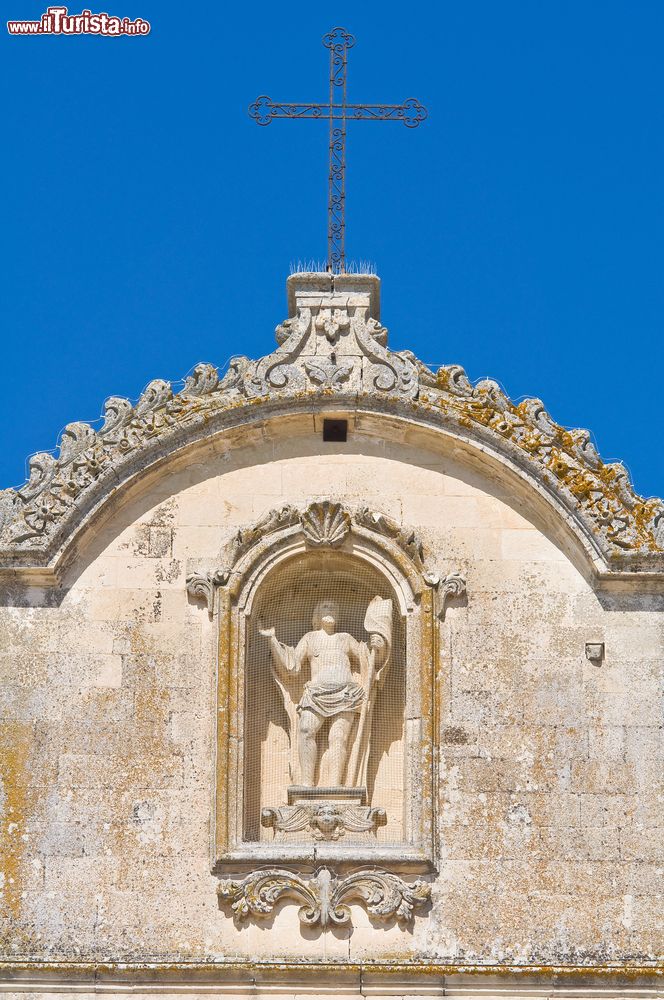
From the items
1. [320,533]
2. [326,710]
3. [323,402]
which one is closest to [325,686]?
[326,710]

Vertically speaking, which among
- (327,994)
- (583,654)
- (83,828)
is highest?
(583,654)

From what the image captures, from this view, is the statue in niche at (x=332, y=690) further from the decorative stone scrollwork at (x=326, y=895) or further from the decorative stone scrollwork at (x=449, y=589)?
the decorative stone scrollwork at (x=326, y=895)

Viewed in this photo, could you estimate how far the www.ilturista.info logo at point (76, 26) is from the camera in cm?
2186

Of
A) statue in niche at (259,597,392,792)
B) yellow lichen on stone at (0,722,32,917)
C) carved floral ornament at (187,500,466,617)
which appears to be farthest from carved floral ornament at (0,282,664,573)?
statue in niche at (259,597,392,792)

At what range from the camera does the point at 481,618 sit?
19.4m

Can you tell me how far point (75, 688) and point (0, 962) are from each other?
2.17 metres

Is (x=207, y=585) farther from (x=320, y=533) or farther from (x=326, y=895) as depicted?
(x=326, y=895)

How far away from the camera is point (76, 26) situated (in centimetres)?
2192

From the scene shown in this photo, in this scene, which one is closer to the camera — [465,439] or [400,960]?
[400,960]

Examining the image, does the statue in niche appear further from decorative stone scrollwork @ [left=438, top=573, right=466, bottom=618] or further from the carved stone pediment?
decorative stone scrollwork @ [left=438, top=573, right=466, bottom=618]

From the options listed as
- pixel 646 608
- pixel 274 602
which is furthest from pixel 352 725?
pixel 646 608

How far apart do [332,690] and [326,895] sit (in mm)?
1694

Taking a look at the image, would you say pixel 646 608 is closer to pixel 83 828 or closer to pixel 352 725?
pixel 352 725

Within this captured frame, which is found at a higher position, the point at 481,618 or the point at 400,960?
the point at 481,618
